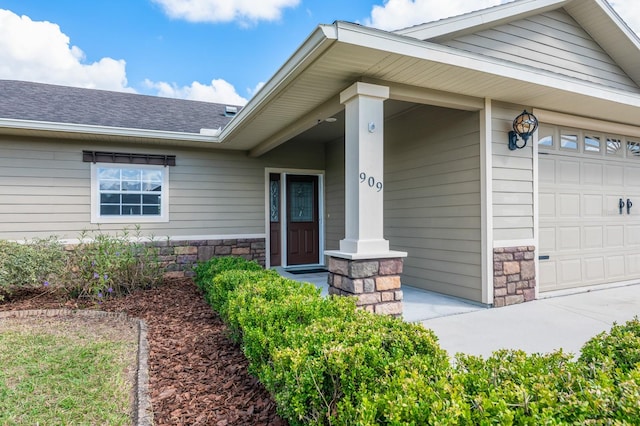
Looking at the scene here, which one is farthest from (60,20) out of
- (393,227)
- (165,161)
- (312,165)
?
(393,227)

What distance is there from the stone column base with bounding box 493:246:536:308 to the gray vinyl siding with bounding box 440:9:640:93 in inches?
92.6

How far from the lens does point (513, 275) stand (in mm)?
4340

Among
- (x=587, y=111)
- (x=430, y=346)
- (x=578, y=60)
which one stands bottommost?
(x=430, y=346)

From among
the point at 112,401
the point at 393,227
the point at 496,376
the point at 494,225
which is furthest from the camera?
the point at 393,227

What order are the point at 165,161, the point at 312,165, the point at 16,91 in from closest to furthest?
the point at 165,161
the point at 16,91
the point at 312,165

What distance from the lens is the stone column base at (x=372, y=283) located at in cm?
337

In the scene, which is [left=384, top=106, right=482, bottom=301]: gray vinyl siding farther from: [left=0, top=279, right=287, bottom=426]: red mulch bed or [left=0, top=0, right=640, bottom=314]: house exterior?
[left=0, top=279, right=287, bottom=426]: red mulch bed

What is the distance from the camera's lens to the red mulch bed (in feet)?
6.89

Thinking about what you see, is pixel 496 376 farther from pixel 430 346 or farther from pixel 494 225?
pixel 494 225

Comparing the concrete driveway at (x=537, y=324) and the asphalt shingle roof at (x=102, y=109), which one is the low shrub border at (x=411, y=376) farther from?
the asphalt shingle roof at (x=102, y=109)

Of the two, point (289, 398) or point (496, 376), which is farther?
point (289, 398)

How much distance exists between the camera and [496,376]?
143 cm

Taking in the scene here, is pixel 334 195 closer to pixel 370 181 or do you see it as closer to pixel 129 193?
pixel 129 193

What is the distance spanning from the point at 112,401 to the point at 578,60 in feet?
21.1
